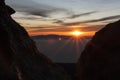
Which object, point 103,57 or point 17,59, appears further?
point 17,59

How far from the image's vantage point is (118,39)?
17703 mm

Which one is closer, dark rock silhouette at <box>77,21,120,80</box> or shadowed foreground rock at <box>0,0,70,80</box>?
dark rock silhouette at <box>77,21,120,80</box>

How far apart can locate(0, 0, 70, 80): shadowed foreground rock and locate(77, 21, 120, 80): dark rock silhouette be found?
498cm

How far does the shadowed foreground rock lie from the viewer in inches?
740

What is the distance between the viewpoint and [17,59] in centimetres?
2703

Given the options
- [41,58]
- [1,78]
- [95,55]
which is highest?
[95,55]

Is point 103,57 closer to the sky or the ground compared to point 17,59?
closer to the sky

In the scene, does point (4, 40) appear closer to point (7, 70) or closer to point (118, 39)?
point (7, 70)

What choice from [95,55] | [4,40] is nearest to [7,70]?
[4,40]

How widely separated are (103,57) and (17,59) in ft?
38.5

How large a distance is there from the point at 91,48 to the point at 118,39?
2.76m

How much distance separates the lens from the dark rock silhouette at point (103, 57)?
1650 cm

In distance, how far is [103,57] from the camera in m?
17.7

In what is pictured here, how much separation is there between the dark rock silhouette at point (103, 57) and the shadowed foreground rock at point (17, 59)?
4982mm
